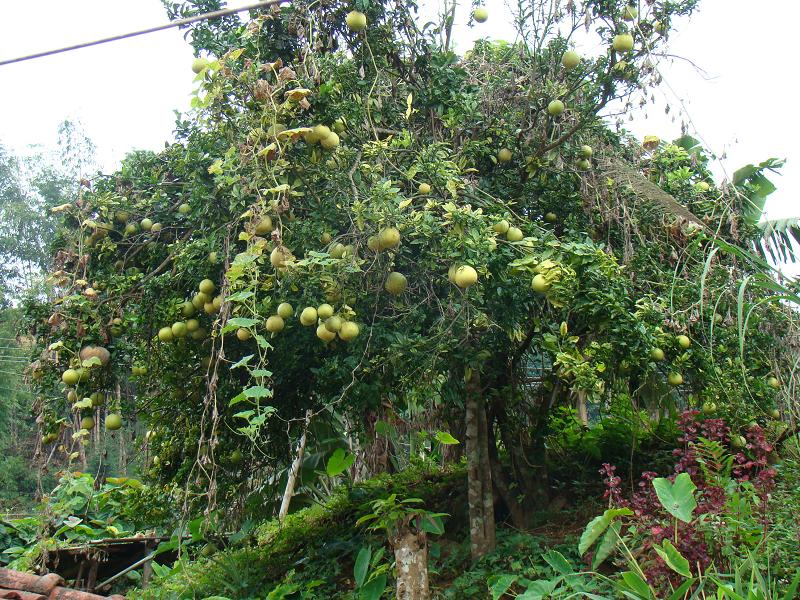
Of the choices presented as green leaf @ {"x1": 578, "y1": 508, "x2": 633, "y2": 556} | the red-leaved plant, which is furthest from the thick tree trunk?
green leaf @ {"x1": 578, "y1": 508, "x2": 633, "y2": 556}

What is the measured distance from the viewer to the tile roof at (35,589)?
11.9ft

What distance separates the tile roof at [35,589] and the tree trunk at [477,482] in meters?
2.09

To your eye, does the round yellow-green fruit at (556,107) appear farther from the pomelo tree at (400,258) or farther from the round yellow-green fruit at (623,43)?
the round yellow-green fruit at (623,43)

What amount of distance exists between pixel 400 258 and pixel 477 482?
163 centimetres

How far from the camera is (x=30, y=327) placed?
4578 mm

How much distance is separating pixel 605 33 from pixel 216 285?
261 centimetres

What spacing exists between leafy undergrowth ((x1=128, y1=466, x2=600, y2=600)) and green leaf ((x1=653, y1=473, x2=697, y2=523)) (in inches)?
43.9

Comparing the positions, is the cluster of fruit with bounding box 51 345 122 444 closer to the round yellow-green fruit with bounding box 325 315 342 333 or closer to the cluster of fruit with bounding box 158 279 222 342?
the cluster of fruit with bounding box 158 279 222 342

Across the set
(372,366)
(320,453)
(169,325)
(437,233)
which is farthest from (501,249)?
(320,453)

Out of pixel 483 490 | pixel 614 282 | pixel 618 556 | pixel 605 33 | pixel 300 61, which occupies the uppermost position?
pixel 605 33

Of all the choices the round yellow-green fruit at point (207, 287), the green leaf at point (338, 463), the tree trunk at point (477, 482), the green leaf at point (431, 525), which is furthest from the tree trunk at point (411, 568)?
the round yellow-green fruit at point (207, 287)

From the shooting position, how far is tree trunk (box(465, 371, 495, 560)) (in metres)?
4.74

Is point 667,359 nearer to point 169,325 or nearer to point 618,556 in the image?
point 618,556

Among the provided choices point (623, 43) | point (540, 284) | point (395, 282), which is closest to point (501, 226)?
point (540, 284)
